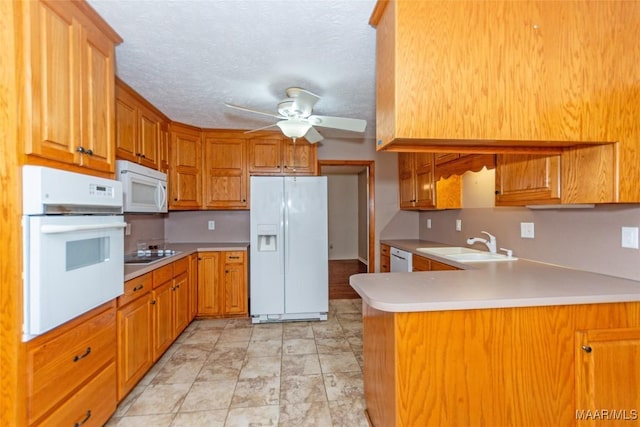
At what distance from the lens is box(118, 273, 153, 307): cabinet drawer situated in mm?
1924

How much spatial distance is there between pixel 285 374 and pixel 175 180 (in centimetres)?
240

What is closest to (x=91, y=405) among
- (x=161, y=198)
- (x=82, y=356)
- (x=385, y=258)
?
(x=82, y=356)

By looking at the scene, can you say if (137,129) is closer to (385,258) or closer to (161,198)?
(161,198)

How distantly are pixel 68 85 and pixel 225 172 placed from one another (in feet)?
7.49

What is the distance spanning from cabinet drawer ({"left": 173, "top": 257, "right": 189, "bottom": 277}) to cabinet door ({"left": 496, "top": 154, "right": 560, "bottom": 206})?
112 inches

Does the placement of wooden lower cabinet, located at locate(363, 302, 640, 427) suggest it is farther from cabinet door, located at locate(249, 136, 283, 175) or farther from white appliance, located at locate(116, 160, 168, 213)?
cabinet door, located at locate(249, 136, 283, 175)

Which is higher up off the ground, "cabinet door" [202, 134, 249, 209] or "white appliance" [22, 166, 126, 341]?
"cabinet door" [202, 134, 249, 209]

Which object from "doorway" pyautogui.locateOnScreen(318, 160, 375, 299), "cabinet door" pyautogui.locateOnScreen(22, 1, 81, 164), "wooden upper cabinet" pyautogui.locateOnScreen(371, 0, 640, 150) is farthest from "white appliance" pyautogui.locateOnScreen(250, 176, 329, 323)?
"doorway" pyautogui.locateOnScreen(318, 160, 375, 299)

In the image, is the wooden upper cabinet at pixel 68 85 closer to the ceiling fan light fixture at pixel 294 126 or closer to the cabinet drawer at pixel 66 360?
the cabinet drawer at pixel 66 360

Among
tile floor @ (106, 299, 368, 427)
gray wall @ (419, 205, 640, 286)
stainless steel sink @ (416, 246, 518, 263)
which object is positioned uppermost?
gray wall @ (419, 205, 640, 286)

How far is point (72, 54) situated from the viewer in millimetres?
1443

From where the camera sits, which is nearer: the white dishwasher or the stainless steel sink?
the stainless steel sink

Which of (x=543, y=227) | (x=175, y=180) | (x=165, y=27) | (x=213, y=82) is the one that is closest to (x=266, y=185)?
(x=175, y=180)

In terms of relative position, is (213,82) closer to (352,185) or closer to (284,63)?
(284,63)
